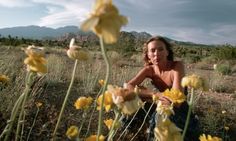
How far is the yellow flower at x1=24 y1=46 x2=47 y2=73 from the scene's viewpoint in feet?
5.09

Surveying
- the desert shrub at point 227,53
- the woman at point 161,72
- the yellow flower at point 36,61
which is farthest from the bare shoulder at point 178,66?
the desert shrub at point 227,53

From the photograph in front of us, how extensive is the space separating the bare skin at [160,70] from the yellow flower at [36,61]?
94.8 inches

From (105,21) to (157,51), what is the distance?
10.3ft

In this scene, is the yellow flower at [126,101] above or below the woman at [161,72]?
above

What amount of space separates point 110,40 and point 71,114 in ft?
13.6

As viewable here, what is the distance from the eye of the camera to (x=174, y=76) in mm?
4051

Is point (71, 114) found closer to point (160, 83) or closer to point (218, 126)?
point (160, 83)

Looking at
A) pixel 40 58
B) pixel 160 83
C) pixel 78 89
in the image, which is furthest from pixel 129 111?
pixel 78 89

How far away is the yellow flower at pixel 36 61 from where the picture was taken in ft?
5.09

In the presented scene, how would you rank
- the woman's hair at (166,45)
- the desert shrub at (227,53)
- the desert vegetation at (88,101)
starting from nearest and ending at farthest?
1. the desert vegetation at (88,101)
2. the woman's hair at (166,45)
3. the desert shrub at (227,53)

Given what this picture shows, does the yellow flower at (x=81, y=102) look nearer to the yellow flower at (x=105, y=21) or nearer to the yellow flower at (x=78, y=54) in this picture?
the yellow flower at (x=78, y=54)

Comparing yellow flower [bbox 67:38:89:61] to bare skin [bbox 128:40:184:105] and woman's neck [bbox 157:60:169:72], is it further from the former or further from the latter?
woman's neck [bbox 157:60:169:72]

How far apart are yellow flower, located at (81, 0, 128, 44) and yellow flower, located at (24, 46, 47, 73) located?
19.0 inches

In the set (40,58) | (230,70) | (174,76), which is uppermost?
(40,58)
